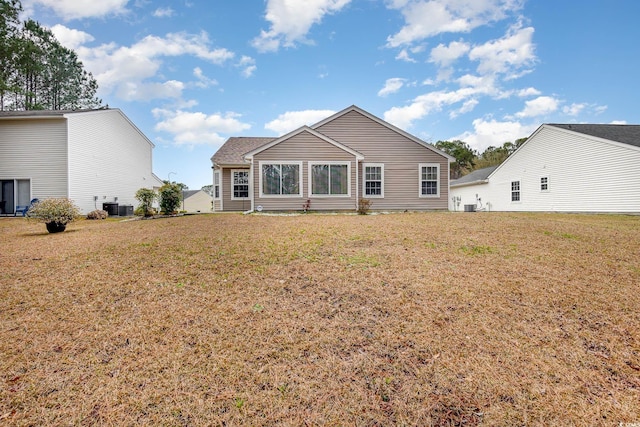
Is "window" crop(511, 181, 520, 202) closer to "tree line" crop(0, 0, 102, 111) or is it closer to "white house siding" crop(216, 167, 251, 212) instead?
"white house siding" crop(216, 167, 251, 212)

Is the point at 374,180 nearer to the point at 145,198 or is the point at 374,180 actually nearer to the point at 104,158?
the point at 145,198

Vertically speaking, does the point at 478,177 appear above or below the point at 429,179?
above

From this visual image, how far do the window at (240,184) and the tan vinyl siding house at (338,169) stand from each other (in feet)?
0.21

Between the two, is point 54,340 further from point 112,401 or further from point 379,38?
point 379,38

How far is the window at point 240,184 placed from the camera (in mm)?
18438

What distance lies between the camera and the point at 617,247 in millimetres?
6582

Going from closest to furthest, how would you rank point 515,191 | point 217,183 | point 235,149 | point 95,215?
point 95,215 < point 217,183 < point 235,149 < point 515,191

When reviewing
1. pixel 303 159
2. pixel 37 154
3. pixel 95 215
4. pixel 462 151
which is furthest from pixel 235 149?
pixel 462 151

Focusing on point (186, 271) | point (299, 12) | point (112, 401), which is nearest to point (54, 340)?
point (112, 401)

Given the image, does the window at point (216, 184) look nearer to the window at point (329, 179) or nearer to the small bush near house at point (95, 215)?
the small bush near house at point (95, 215)

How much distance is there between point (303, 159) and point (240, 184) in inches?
217

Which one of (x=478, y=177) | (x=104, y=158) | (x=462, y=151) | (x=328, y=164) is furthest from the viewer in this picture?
(x=462, y=151)

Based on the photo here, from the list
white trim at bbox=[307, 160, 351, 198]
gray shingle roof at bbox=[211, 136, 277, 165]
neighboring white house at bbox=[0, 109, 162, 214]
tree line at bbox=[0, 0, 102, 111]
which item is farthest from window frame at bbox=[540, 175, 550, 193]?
tree line at bbox=[0, 0, 102, 111]

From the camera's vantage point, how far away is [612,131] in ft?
57.4
